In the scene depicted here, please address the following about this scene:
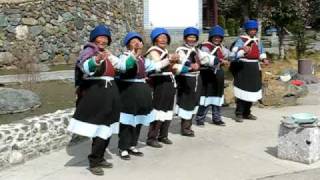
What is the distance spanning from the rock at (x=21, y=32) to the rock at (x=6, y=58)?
2.19ft

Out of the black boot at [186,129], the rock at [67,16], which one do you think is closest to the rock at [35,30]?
the rock at [67,16]

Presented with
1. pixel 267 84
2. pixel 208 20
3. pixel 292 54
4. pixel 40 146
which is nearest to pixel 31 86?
pixel 40 146

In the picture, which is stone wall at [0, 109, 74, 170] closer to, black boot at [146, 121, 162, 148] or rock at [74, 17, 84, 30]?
black boot at [146, 121, 162, 148]

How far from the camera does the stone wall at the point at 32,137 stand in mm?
6945

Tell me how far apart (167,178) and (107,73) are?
1.33 meters

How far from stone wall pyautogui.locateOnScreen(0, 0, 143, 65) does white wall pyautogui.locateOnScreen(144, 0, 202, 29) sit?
436 cm

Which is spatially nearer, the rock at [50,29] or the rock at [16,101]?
the rock at [16,101]

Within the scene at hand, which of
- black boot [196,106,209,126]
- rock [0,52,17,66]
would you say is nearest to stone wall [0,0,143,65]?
rock [0,52,17,66]

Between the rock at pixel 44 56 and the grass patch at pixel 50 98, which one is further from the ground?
the rock at pixel 44 56

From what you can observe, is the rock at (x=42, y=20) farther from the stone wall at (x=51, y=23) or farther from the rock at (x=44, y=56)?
the rock at (x=44, y=56)

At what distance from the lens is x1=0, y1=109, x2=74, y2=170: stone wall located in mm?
6945

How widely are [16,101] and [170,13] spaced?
46.8ft

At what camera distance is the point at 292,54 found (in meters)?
17.8

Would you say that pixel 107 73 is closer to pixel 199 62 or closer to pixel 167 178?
pixel 167 178
